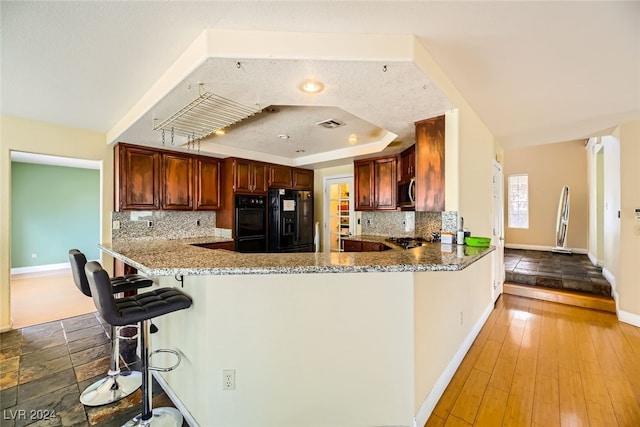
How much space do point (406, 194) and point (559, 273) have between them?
Answer: 10.4 feet

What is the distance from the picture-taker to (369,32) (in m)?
1.51

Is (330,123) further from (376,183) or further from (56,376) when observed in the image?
(56,376)

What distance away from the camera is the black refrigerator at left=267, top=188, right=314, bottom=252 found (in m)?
4.68

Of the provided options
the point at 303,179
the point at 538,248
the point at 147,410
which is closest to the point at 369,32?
the point at 147,410

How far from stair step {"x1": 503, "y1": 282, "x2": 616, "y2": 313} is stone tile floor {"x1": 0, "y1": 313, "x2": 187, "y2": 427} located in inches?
188

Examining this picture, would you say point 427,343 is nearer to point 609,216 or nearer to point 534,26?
point 534,26

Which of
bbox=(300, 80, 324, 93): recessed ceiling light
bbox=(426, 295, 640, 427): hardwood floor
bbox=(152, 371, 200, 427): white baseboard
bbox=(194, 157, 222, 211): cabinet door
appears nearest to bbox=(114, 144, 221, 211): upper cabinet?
bbox=(194, 157, 222, 211): cabinet door

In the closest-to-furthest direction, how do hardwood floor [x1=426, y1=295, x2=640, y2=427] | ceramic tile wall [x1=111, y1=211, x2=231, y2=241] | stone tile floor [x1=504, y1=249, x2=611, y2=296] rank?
1. hardwood floor [x1=426, y1=295, x2=640, y2=427]
2. ceramic tile wall [x1=111, y1=211, x2=231, y2=241]
3. stone tile floor [x1=504, y1=249, x2=611, y2=296]

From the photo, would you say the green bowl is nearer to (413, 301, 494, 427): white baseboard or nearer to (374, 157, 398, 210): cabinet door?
(413, 301, 494, 427): white baseboard

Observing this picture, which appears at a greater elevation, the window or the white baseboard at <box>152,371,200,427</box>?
the window

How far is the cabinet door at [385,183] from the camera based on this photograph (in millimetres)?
4152

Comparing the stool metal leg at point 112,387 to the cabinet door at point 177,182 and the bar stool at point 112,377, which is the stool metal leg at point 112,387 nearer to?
the bar stool at point 112,377

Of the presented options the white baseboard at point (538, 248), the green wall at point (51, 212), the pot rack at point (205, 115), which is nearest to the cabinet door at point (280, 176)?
the pot rack at point (205, 115)

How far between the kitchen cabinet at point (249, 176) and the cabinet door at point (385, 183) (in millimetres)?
1889
